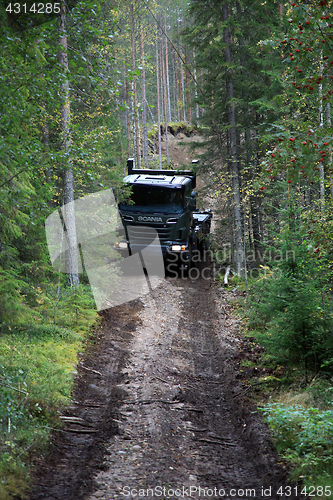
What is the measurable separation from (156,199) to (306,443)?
9.86m

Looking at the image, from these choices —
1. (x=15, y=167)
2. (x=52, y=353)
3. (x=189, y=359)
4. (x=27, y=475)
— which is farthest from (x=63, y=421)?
(x=15, y=167)

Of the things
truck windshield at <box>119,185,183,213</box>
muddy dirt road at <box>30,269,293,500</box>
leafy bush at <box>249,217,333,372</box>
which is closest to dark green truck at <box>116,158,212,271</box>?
truck windshield at <box>119,185,183,213</box>

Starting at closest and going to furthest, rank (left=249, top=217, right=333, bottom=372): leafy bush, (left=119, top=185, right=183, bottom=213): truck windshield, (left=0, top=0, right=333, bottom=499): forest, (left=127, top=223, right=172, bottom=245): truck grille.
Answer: (left=0, top=0, right=333, bottom=499): forest
(left=249, top=217, right=333, bottom=372): leafy bush
(left=127, top=223, right=172, bottom=245): truck grille
(left=119, top=185, right=183, bottom=213): truck windshield

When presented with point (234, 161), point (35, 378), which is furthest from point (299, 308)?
point (234, 161)

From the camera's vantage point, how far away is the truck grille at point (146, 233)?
12.7 metres

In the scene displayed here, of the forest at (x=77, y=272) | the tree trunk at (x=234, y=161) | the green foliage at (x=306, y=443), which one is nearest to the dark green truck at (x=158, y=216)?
the tree trunk at (x=234, y=161)

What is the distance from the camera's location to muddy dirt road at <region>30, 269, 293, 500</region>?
394cm

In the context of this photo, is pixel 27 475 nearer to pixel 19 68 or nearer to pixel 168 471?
Result: pixel 168 471

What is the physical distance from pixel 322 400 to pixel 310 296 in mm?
1614

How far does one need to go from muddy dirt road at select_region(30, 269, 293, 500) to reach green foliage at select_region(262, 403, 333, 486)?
0.21 meters

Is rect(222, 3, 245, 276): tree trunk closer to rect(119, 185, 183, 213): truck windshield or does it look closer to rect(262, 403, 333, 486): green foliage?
rect(119, 185, 183, 213): truck windshield

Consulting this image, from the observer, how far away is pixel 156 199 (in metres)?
13.0

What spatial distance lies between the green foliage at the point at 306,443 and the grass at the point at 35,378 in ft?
9.68

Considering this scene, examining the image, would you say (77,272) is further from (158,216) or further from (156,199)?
(156,199)
